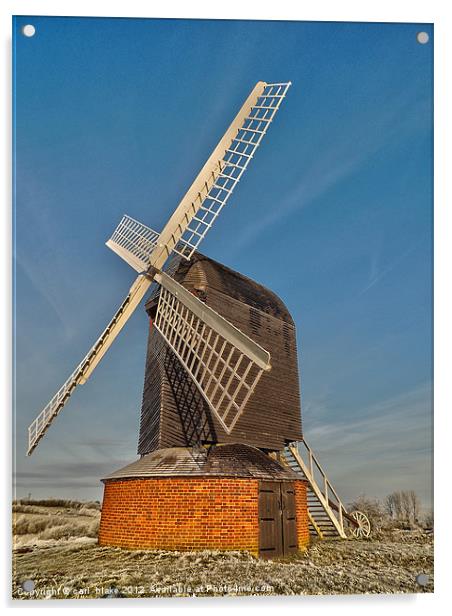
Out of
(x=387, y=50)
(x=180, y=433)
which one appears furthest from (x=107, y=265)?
(x=387, y=50)

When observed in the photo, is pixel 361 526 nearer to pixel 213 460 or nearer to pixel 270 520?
pixel 270 520

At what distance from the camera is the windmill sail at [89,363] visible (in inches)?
378

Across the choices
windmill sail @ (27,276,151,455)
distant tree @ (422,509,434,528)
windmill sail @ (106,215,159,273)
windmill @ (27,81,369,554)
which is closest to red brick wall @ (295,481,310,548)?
windmill @ (27,81,369,554)

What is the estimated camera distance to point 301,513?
12289mm

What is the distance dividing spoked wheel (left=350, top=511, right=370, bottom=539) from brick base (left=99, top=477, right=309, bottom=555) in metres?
3.85

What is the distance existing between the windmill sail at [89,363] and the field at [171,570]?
1.32 metres

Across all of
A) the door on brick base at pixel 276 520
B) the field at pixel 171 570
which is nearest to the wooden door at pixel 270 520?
the door on brick base at pixel 276 520

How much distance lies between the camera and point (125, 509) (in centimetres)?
1109

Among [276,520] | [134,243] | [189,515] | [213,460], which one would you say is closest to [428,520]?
[276,520]

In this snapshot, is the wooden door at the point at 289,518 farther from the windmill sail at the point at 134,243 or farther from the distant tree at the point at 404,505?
the windmill sail at the point at 134,243

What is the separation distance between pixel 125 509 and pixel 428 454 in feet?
20.0

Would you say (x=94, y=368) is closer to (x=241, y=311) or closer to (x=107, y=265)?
(x=107, y=265)

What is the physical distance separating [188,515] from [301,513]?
322cm

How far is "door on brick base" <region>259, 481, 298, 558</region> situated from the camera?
34.9ft
